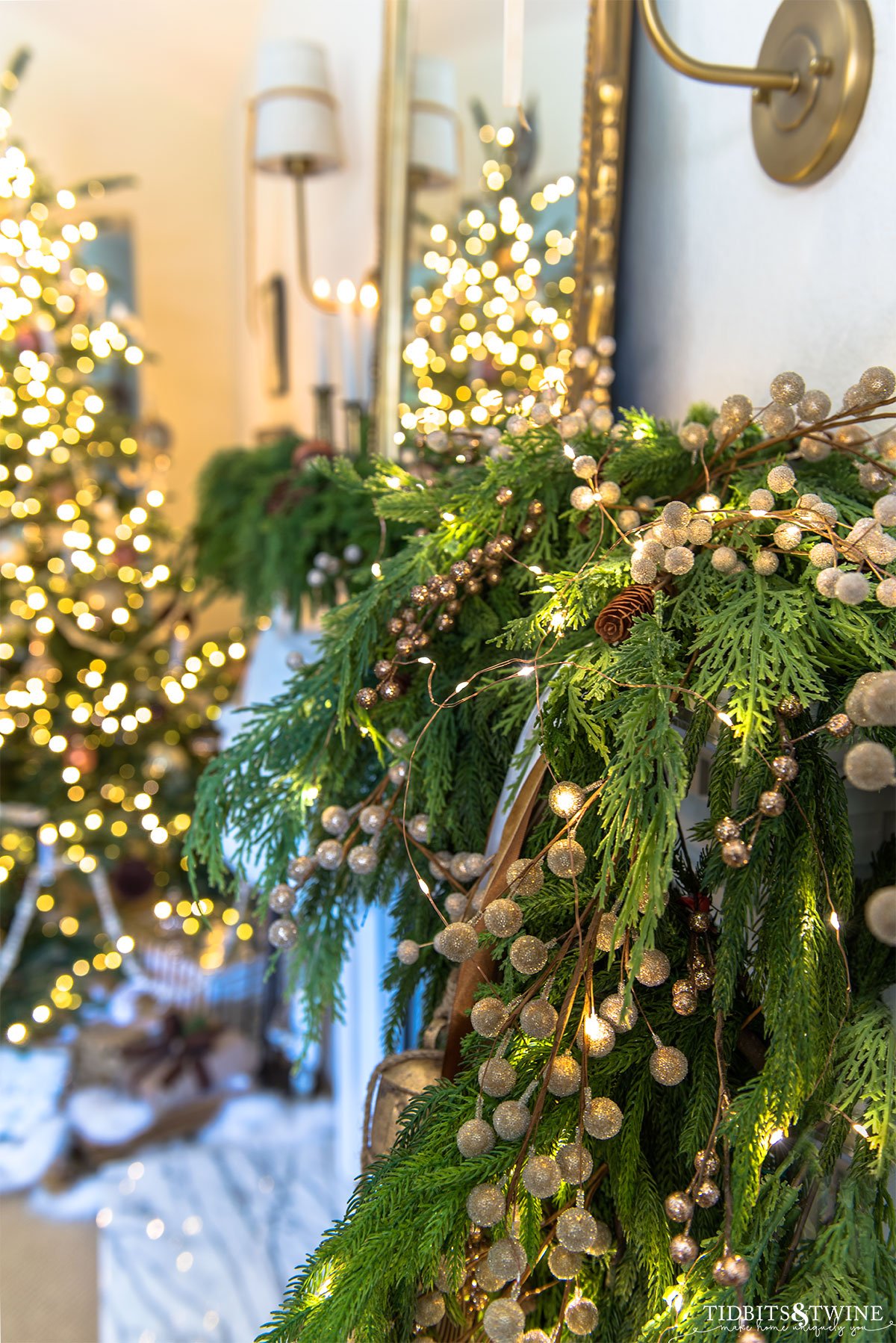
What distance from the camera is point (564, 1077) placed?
0.40 m

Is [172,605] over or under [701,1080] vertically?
A: under

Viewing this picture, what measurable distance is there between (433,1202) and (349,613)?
35 centimetres

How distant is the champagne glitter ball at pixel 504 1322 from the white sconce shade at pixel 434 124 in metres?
1.17

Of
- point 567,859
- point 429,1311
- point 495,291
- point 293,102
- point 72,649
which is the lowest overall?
point 72,649

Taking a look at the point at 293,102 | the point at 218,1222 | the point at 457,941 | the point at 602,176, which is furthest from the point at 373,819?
the point at 293,102

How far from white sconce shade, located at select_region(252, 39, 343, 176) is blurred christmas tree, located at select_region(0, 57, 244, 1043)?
426 millimetres

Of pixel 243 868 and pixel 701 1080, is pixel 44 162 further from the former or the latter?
pixel 701 1080

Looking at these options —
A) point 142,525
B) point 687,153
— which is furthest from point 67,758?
point 687,153

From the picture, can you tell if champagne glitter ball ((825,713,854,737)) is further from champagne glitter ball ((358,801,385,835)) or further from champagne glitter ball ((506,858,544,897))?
champagne glitter ball ((358,801,385,835))

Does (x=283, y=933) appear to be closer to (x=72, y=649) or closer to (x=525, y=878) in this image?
(x=525, y=878)

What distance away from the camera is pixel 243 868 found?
0.61 m

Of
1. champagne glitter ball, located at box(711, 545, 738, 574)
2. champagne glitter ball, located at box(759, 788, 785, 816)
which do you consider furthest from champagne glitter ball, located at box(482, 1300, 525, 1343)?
champagne glitter ball, located at box(711, 545, 738, 574)

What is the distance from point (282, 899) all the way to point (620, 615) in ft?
0.91

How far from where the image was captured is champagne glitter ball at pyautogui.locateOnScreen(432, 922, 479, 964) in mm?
447
